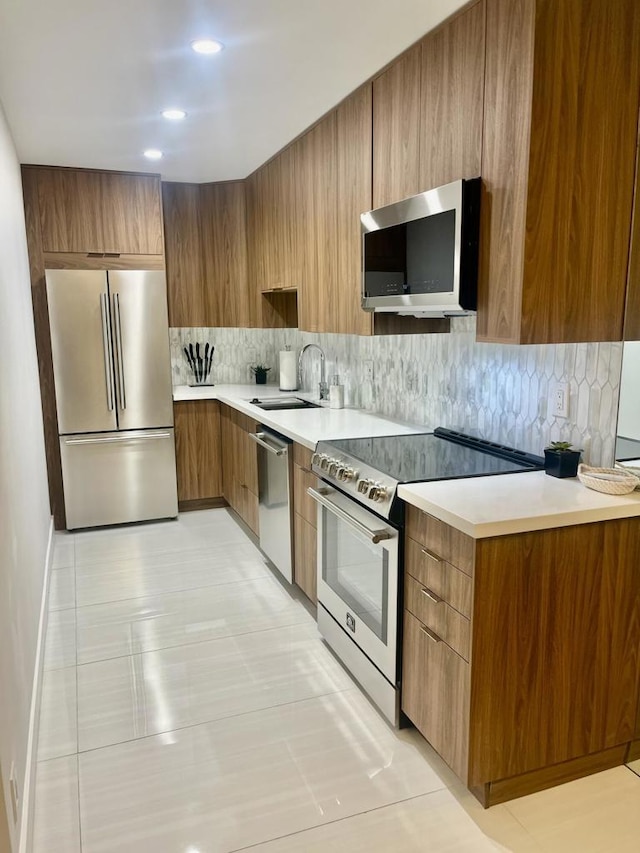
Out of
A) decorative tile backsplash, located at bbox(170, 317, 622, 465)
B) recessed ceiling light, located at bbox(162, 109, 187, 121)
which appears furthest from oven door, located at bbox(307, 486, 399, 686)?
recessed ceiling light, located at bbox(162, 109, 187, 121)

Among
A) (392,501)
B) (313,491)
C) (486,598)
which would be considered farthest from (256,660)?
(486,598)

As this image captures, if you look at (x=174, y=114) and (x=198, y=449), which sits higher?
(x=174, y=114)

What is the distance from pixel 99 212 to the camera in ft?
14.3

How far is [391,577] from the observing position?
221cm

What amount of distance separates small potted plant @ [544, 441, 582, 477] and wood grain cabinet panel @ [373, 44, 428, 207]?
1.13 metres

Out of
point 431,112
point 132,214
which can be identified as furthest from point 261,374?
point 431,112

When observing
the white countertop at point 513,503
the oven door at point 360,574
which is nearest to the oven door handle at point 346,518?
the oven door at point 360,574

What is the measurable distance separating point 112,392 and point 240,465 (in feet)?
3.47

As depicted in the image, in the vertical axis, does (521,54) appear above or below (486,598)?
above

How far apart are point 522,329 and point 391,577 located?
96 cm

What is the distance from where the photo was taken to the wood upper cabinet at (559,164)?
186cm

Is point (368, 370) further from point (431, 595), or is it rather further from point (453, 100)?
point (431, 595)

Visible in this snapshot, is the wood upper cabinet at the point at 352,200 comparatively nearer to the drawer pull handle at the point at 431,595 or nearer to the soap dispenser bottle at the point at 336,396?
the soap dispenser bottle at the point at 336,396

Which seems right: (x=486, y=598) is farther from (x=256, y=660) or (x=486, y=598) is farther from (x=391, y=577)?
(x=256, y=660)
